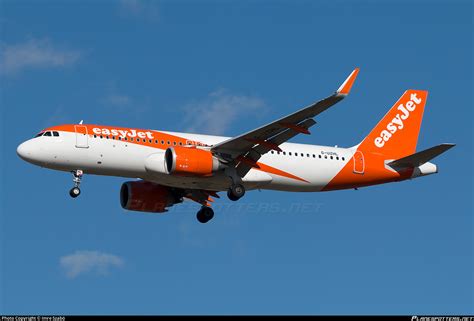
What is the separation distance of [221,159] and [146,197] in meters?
5.95

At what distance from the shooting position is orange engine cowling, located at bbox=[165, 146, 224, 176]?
4350cm

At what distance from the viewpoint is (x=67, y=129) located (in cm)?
4422

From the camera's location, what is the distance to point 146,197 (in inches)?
1933

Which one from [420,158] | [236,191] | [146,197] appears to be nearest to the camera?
[236,191]

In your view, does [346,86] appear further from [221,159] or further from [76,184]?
[76,184]

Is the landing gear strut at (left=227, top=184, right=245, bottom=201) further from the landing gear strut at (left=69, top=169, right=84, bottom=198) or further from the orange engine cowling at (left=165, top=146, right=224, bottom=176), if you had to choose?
the landing gear strut at (left=69, top=169, right=84, bottom=198)

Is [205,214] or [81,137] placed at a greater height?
[81,137]

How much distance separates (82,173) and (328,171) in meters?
12.0

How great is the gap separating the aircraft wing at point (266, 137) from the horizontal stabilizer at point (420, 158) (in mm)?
7228

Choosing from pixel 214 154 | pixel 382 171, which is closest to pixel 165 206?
pixel 214 154

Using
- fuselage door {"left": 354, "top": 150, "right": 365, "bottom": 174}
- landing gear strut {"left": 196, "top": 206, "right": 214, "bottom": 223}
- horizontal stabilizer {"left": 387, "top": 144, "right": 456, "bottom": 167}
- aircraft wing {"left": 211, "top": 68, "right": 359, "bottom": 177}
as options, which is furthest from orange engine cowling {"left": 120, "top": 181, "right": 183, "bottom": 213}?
horizontal stabilizer {"left": 387, "top": 144, "right": 456, "bottom": 167}

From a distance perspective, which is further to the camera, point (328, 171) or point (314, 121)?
point (328, 171)

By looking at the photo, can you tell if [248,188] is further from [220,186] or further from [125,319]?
[125,319]

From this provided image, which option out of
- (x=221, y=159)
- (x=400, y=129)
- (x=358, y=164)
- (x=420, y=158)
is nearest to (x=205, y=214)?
(x=221, y=159)
